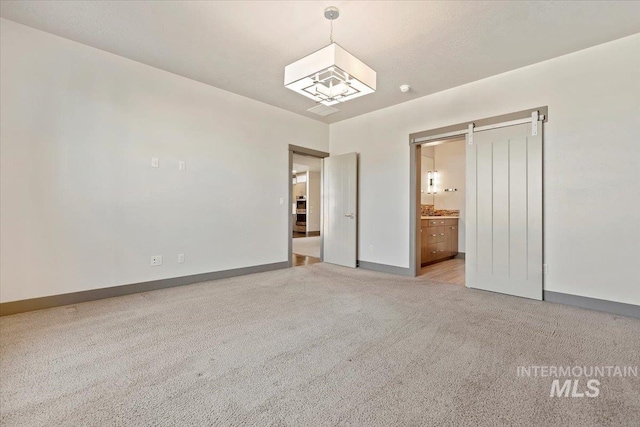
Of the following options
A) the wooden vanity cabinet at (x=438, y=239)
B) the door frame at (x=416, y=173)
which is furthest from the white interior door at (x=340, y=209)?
the wooden vanity cabinet at (x=438, y=239)

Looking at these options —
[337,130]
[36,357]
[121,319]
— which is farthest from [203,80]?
[36,357]

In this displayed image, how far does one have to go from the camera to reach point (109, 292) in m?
3.26

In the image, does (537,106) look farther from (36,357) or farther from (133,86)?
(36,357)

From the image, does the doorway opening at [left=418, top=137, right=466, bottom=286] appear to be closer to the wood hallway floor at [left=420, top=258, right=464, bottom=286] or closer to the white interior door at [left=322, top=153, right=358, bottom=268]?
the wood hallway floor at [left=420, top=258, right=464, bottom=286]

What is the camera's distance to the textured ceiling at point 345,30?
2.45 metres

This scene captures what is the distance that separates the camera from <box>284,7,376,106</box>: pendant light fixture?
223 centimetres

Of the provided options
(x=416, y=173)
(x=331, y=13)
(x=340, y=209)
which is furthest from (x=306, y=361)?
(x=340, y=209)

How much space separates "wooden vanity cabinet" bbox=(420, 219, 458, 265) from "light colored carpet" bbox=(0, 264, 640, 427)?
1985 millimetres

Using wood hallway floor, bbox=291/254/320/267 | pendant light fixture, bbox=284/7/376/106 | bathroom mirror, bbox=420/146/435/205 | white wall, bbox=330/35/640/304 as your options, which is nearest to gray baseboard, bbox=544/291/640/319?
white wall, bbox=330/35/640/304

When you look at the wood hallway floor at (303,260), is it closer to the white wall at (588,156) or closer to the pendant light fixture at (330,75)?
the pendant light fixture at (330,75)

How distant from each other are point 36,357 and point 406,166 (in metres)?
4.53

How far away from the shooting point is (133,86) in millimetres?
3426

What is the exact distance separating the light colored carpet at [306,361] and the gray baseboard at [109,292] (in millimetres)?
130

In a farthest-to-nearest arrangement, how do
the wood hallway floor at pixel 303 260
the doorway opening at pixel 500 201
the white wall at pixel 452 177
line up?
the white wall at pixel 452 177, the wood hallway floor at pixel 303 260, the doorway opening at pixel 500 201
